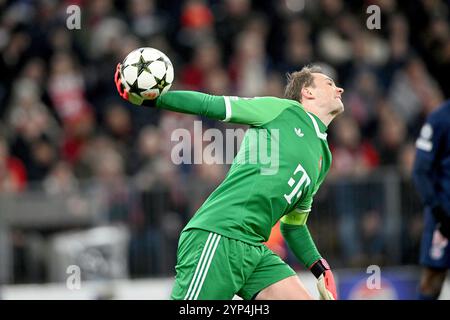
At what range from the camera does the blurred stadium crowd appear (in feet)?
45.2

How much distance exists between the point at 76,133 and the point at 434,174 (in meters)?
7.05

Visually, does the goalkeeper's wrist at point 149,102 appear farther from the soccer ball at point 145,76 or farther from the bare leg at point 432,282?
the bare leg at point 432,282

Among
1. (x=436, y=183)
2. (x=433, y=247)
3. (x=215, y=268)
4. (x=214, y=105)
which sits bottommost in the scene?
(x=433, y=247)

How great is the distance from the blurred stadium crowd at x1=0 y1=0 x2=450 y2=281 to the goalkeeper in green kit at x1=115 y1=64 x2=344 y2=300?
5861mm

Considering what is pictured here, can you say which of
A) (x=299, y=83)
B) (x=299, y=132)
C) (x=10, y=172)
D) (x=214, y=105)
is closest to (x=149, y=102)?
(x=214, y=105)

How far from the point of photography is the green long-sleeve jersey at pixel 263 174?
723 centimetres

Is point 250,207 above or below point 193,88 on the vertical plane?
below

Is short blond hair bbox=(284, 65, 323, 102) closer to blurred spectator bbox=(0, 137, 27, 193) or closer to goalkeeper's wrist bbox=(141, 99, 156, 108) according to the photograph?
goalkeeper's wrist bbox=(141, 99, 156, 108)

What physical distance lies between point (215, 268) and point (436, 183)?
10.8ft

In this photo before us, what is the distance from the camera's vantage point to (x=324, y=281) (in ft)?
25.6

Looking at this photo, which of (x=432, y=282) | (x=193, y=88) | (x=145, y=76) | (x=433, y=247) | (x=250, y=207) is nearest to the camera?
(x=145, y=76)

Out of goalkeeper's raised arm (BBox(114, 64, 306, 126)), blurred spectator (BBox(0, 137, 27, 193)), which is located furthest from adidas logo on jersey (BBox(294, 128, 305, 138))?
blurred spectator (BBox(0, 137, 27, 193))

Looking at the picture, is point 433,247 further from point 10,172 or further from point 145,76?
point 10,172

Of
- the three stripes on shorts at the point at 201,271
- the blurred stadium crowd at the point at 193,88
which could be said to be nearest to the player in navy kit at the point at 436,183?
the three stripes on shorts at the point at 201,271
